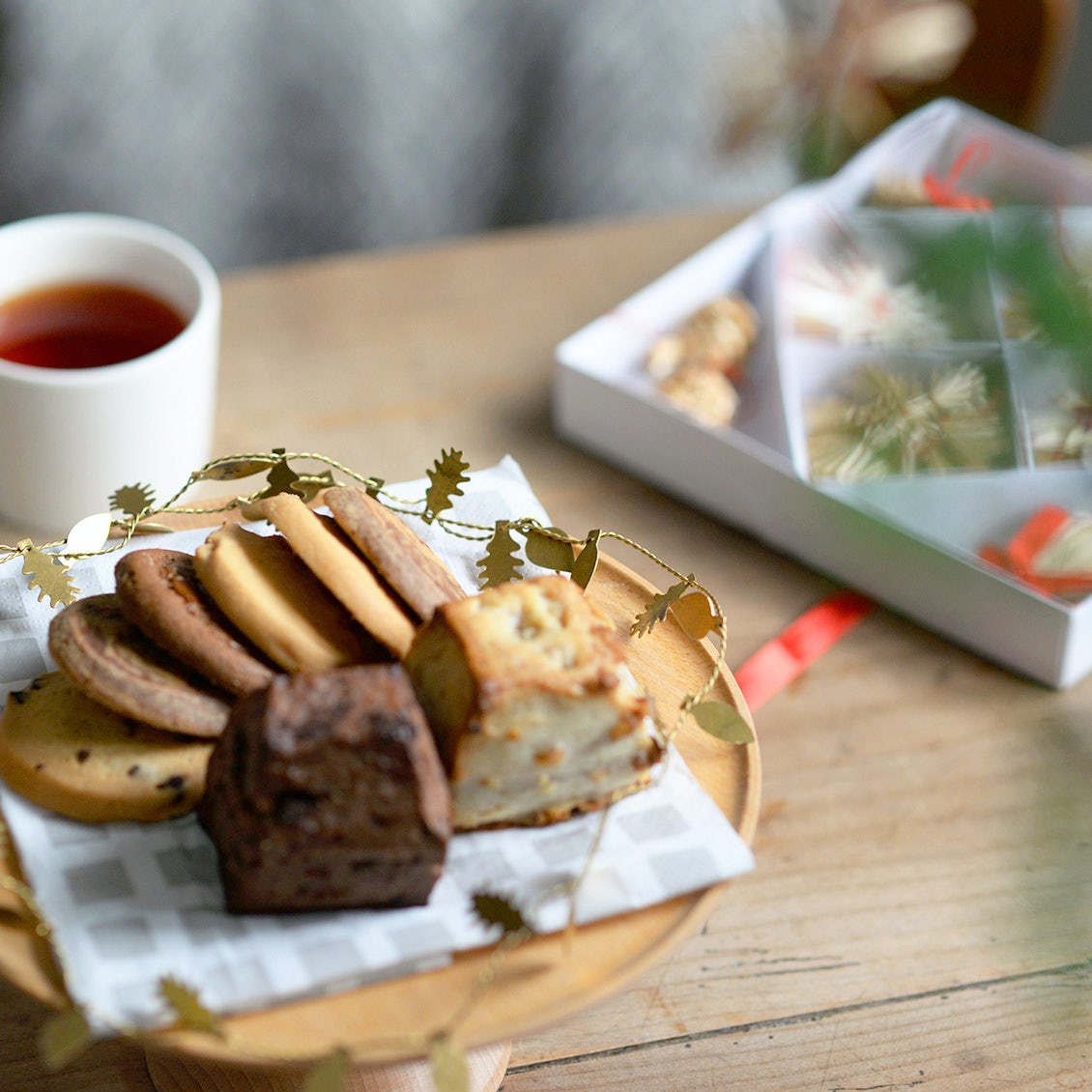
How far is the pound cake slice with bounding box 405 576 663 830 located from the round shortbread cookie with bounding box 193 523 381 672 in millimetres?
44

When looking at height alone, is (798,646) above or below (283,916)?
below

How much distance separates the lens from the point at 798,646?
96 centimetres

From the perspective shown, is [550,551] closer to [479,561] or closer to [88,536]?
[479,561]

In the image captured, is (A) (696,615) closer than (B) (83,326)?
Yes

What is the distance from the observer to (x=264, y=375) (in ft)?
3.80

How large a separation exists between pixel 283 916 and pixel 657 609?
0.25 meters

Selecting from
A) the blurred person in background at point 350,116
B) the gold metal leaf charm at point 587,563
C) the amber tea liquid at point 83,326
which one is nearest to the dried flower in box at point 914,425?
the gold metal leaf charm at point 587,563

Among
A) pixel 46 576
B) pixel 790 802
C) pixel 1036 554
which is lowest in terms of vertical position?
pixel 790 802

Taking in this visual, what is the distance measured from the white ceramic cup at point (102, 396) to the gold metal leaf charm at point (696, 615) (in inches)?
16.6

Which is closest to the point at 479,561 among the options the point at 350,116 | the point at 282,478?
the point at 282,478

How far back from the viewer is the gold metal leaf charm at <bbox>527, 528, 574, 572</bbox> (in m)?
0.70

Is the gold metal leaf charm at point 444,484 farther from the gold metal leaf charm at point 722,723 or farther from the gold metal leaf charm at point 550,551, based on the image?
the gold metal leaf charm at point 722,723

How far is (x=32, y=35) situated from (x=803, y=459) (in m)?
1.08

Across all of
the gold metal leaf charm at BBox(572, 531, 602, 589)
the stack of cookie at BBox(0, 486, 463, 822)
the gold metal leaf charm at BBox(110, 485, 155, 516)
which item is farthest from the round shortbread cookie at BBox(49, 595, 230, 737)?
the gold metal leaf charm at BBox(572, 531, 602, 589)
